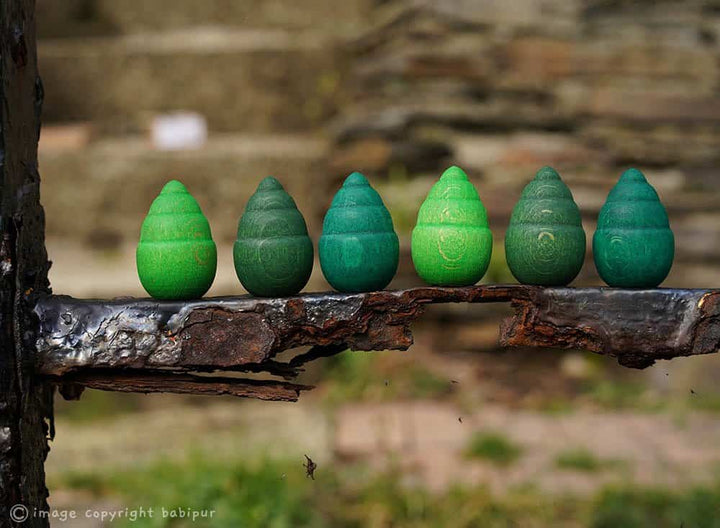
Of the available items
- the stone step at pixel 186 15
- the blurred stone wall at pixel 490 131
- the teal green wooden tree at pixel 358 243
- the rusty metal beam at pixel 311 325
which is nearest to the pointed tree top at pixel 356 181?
the teal green wooden tree at pixel 358 243

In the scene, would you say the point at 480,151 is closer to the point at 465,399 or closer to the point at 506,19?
the point at 506,19

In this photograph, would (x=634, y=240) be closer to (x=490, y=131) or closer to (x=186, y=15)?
(x=490, y=131)

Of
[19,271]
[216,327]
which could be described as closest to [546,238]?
[216,327]

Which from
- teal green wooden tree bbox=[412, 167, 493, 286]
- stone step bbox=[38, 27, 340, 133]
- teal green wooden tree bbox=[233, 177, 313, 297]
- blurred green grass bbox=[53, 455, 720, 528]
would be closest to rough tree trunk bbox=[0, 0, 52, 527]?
teal green wooden tree bbox=[233, 177, 313, 297]

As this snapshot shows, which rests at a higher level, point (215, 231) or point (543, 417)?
point (215, 231)

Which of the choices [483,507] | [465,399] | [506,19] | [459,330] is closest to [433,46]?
[506,19]

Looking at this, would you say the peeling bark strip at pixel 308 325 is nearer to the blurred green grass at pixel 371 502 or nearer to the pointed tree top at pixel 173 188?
the pointed tree top at pixel 173 188
